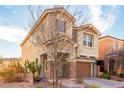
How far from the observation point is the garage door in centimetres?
544

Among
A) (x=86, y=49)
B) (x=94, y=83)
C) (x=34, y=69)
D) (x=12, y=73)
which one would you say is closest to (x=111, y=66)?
(x=94, y=83)

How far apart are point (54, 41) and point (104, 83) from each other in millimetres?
1286

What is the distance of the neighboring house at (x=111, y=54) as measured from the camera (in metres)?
5.33

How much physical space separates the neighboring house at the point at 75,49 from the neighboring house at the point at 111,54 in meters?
0.13

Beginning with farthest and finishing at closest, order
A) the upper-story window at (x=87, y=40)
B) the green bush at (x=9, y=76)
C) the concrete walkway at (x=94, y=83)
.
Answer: the upper-story window at (x=87, y=40), the concrete walkway at (x=94, y=83), the green bush at (x=9, y=76)

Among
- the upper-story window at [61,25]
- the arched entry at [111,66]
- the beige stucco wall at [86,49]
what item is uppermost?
the upper-story window at [61,25]

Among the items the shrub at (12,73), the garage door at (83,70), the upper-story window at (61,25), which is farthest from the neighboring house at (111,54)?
the shrub at (12,73)

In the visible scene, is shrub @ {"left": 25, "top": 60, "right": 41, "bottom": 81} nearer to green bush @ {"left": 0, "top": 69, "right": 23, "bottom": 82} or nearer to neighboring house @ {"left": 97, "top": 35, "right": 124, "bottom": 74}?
green bush @ {"left": 0, "top": 69, "right": 23, "bottom": 82}

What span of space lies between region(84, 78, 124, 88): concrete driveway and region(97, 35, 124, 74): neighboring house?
7.8 inches

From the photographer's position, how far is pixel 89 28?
5.36 m

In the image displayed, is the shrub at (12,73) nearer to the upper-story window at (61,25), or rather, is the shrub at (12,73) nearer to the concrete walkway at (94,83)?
the concrete walkway at (94,83)

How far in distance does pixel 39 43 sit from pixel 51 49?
0.26 meters
